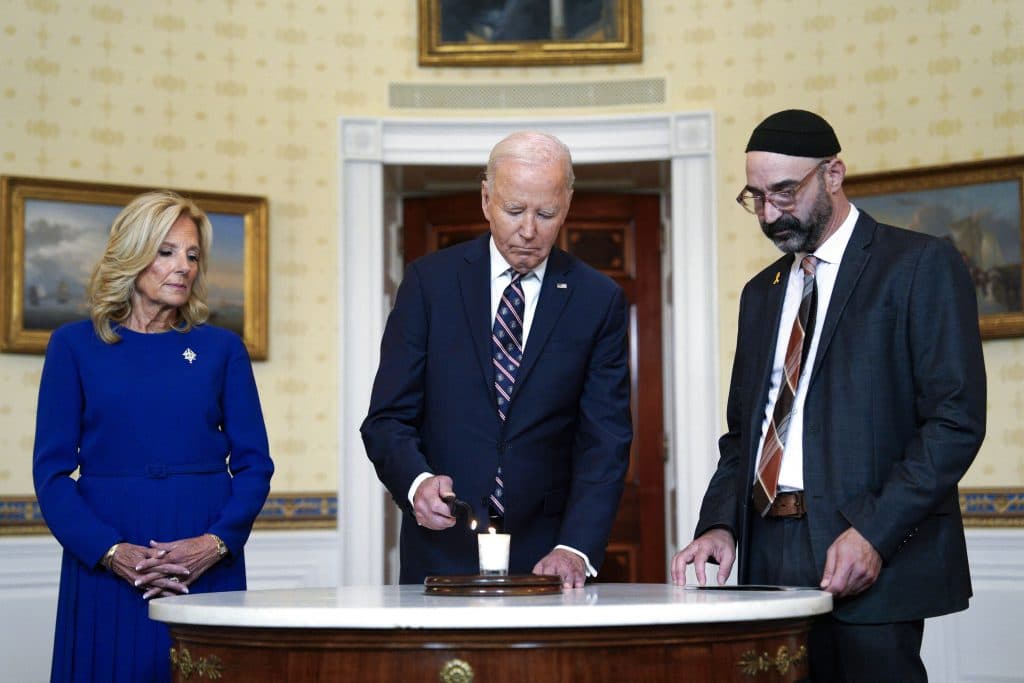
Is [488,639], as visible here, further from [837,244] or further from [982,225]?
[982,225]

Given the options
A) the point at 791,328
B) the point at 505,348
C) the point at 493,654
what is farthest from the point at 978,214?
the point at 493,654

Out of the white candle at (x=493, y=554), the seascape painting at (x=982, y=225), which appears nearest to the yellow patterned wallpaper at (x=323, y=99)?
the seascape painting at (x=982, y=225)

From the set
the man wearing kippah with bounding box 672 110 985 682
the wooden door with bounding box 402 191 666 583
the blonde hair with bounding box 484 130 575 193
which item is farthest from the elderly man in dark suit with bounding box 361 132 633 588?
the wooden door with bounding box 402 191 666 583

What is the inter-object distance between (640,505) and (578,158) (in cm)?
192

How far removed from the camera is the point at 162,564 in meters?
3.53

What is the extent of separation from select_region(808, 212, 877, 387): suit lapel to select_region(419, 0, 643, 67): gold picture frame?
383cm

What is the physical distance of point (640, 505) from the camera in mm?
7285

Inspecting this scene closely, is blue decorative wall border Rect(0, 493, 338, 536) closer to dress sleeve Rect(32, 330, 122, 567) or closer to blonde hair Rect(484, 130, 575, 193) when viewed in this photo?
dress sleeve Rect(32, 330, 122, 567)

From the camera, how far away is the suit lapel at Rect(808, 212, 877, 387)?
3.13 meters

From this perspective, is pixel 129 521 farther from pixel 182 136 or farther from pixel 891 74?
pixel 891 74

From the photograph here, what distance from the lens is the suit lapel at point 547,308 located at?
344 centimetres

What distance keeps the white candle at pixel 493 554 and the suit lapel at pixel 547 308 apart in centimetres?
60

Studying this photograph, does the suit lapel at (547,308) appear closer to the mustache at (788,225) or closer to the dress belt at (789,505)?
the mustache at (788,225)

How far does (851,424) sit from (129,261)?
2.05 metres
